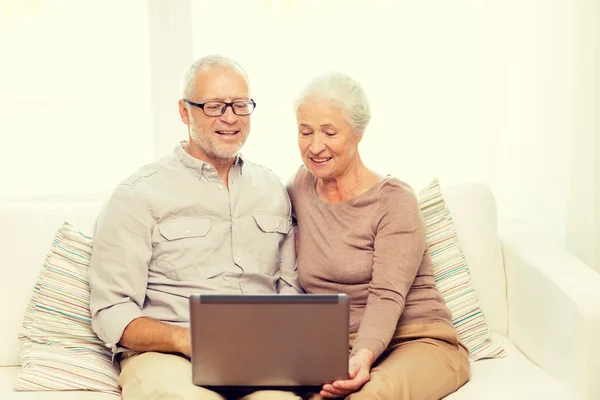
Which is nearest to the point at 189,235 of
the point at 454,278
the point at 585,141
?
the point at 454,278

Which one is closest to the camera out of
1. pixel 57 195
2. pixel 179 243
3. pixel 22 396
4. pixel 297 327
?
pixel 297 327

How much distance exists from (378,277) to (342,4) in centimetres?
132

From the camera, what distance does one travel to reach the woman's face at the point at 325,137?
2.14m

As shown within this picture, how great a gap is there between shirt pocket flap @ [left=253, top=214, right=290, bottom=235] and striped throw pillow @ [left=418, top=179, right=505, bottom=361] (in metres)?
0.43

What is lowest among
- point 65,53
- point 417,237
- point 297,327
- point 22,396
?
point 22,396

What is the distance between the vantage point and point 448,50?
2992mm

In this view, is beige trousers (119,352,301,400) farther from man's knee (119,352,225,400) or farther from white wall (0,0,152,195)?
white wall (0,0,152,195)

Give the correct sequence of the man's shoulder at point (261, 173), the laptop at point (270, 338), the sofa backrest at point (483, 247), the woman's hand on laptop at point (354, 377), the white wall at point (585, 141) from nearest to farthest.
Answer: the laptop at point (270, 338)
the woman's hand on laptop at point (354, 377)
the man's shoulder at point (261, 173)
the sofa backrest at point (483, 247)
the white wall at point (585, 141)

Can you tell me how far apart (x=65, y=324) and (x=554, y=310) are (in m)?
1.34

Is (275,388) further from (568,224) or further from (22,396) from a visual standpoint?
(568,224)

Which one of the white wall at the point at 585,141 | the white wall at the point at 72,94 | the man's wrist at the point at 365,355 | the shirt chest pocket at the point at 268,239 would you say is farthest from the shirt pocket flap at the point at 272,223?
the white wall at the point at 585,141

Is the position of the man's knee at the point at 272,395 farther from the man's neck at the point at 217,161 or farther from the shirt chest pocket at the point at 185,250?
the man's neck at the point at 217,161

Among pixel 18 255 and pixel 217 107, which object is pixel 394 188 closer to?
pixel 217 107

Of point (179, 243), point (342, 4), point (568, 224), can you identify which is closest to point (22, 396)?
point (179, 243)
